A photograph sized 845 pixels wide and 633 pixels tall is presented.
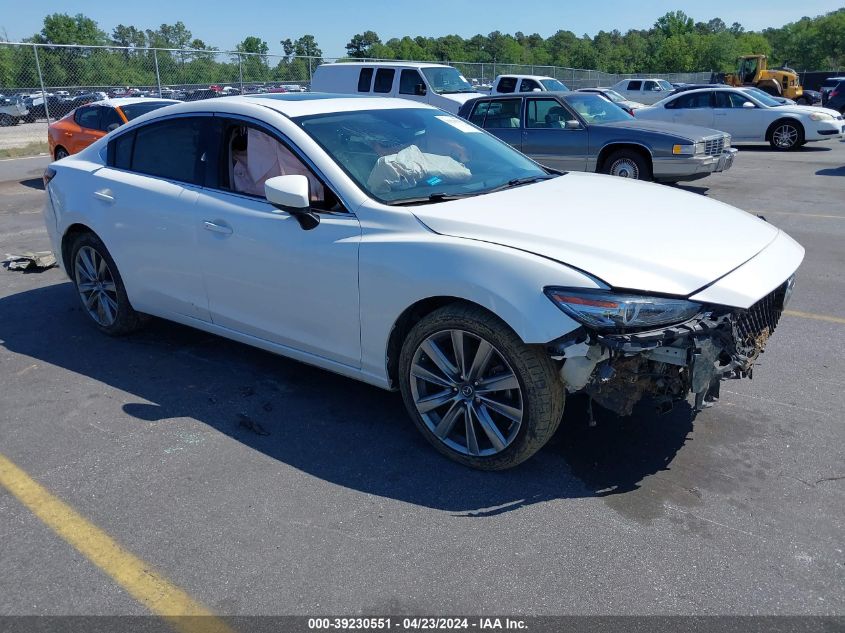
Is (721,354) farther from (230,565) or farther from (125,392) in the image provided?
(125,392)

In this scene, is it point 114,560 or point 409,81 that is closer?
point 114,560

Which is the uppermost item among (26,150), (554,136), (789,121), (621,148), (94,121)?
(94,121)

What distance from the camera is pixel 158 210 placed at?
4.68 meters

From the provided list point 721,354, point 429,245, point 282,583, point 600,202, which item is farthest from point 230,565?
point 600,202

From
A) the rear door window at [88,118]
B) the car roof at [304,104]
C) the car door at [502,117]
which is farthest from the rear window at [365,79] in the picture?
the car roof at [304,104]

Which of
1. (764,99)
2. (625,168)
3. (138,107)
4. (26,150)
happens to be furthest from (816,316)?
(26,150)

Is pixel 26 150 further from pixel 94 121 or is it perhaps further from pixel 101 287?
pixel 101 287

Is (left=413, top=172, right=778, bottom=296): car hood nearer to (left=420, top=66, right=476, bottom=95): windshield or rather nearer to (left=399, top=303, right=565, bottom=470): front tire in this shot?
(left=399, top=303, right=565, bottom=470): front tire

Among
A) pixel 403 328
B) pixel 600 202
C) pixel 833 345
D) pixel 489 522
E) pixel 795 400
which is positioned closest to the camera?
pixel 489 522

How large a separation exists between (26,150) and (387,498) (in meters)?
21.5

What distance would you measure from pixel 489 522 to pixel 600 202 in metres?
1.86

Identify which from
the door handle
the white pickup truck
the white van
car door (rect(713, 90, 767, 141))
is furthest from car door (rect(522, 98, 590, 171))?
car door (rect(713, 90, 767, 141))

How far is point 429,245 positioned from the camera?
3480 millimetres

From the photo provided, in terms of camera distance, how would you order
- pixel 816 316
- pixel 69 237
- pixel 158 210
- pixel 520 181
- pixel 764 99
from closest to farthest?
pixel 520 181 → pixel 158 210 → pixel 69 237 → pixel 816 316 → pixel 764 99
